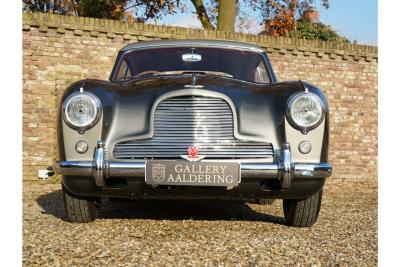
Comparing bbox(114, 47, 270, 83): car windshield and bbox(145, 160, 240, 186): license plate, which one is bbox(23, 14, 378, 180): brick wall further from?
bbox(145, 160, 240, 186): license plate

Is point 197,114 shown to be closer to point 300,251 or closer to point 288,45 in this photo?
point 300,251

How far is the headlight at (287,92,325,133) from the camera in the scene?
3.78m

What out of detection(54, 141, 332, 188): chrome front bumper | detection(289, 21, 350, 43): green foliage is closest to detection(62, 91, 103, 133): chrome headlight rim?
detection(54, 141, 332, 188): chrome front bumper

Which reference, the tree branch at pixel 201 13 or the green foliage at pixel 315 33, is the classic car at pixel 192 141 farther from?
the green foliage at pixel 315 33

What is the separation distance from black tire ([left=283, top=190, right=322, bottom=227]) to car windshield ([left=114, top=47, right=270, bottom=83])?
1.25m

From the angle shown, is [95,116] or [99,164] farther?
[95,116]

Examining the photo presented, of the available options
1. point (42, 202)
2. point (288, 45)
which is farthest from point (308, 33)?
point (42, 202)

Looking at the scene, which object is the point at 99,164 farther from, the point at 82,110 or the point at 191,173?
the point at 191,173

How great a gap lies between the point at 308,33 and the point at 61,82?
1356 cm

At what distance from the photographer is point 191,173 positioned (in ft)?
11.8

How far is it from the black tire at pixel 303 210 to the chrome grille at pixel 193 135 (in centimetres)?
59

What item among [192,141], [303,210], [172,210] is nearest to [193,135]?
[192,141]

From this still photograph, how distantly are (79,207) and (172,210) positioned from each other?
1245 millimetres

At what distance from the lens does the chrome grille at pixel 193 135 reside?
370 centimetres
